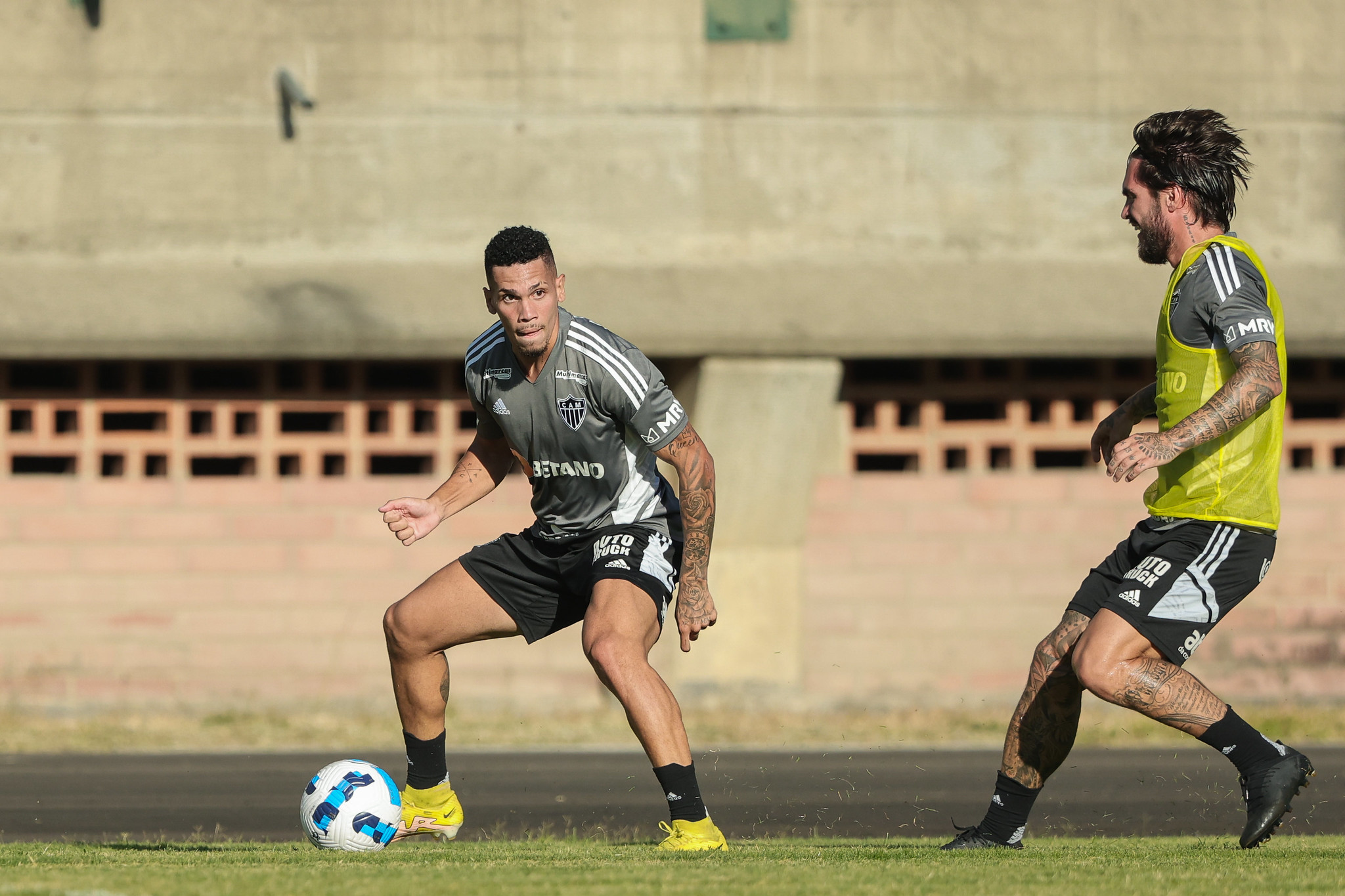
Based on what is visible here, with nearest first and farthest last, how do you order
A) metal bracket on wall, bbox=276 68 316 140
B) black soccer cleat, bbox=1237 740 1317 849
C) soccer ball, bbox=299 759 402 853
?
1. black soccer cleat, bbox=1237 740 1317 849
2. soccer ball, bbox=299 759 402 853
3. metal bracket on wall, bbox=276 68 316 140

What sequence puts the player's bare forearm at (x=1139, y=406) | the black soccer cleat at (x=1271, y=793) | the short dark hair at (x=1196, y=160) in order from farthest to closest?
the player's bare forearm at (x=1139, y=406) < the short dark hair at (x=1196, y=160) < the black soccer cleat at (x=1271, y=793)

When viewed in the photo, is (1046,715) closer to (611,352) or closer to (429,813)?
(611,352)

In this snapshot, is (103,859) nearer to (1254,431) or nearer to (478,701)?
(1254,431)

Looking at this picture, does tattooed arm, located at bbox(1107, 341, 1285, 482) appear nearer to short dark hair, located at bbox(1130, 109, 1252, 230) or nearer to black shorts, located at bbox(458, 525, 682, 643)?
short dark hair, located at bbox(1130, 109, 1252, 230)

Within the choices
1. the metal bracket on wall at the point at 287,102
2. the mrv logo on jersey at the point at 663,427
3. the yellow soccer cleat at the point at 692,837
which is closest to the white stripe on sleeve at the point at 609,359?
the mrv logo on jersey at the point at 663,427

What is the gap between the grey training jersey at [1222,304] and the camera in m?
5.30

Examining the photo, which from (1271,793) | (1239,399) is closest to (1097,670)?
(1271,793)

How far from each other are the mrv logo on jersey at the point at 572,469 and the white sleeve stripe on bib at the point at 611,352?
1.19ft

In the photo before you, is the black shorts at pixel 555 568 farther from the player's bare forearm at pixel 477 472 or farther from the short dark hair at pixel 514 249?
the short dark hair at pixel 514 249

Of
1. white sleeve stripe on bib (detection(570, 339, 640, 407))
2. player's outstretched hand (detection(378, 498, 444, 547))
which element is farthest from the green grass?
white sleeve stripe on bib (detection(570, 339, 640, 407))

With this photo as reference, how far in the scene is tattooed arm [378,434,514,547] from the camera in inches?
238

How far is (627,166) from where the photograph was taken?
12234 millimetres

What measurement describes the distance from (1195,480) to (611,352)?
2.02 m

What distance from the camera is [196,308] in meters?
12.1
